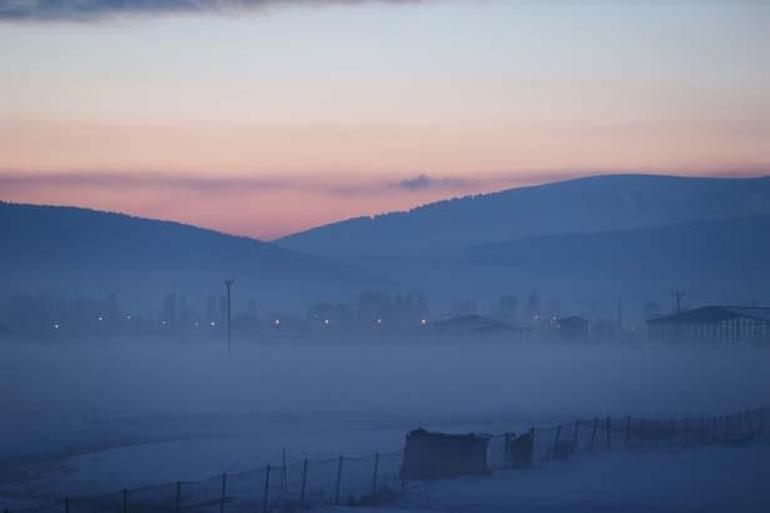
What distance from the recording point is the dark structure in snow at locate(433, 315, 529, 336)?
132 m

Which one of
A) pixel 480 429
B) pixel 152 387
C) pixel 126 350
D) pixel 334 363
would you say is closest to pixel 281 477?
pixel 480 429

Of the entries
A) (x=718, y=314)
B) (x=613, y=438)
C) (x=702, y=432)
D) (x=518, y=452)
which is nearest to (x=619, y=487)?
(x=518, y=452)

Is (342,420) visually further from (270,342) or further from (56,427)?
(270,342)

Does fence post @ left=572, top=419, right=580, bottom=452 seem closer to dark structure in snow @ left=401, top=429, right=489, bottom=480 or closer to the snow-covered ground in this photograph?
the snow-covered ground

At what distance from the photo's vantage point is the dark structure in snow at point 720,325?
Result: 101688 millimetres

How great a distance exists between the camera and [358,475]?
112 feet

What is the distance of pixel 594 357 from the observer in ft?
338

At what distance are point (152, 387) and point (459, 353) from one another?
155ft

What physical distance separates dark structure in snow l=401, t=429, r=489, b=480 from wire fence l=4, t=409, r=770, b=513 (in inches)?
27.7

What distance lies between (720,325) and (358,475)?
7609cm

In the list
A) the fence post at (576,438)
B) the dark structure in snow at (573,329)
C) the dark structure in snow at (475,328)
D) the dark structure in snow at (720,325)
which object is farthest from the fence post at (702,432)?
the dark structure in snow at (573,329)

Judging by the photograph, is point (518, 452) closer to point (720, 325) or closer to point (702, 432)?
point (702, 432)

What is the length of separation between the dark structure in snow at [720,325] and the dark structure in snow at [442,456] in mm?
68415

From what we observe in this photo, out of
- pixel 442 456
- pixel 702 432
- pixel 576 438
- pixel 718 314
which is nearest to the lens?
pixel 442 456
